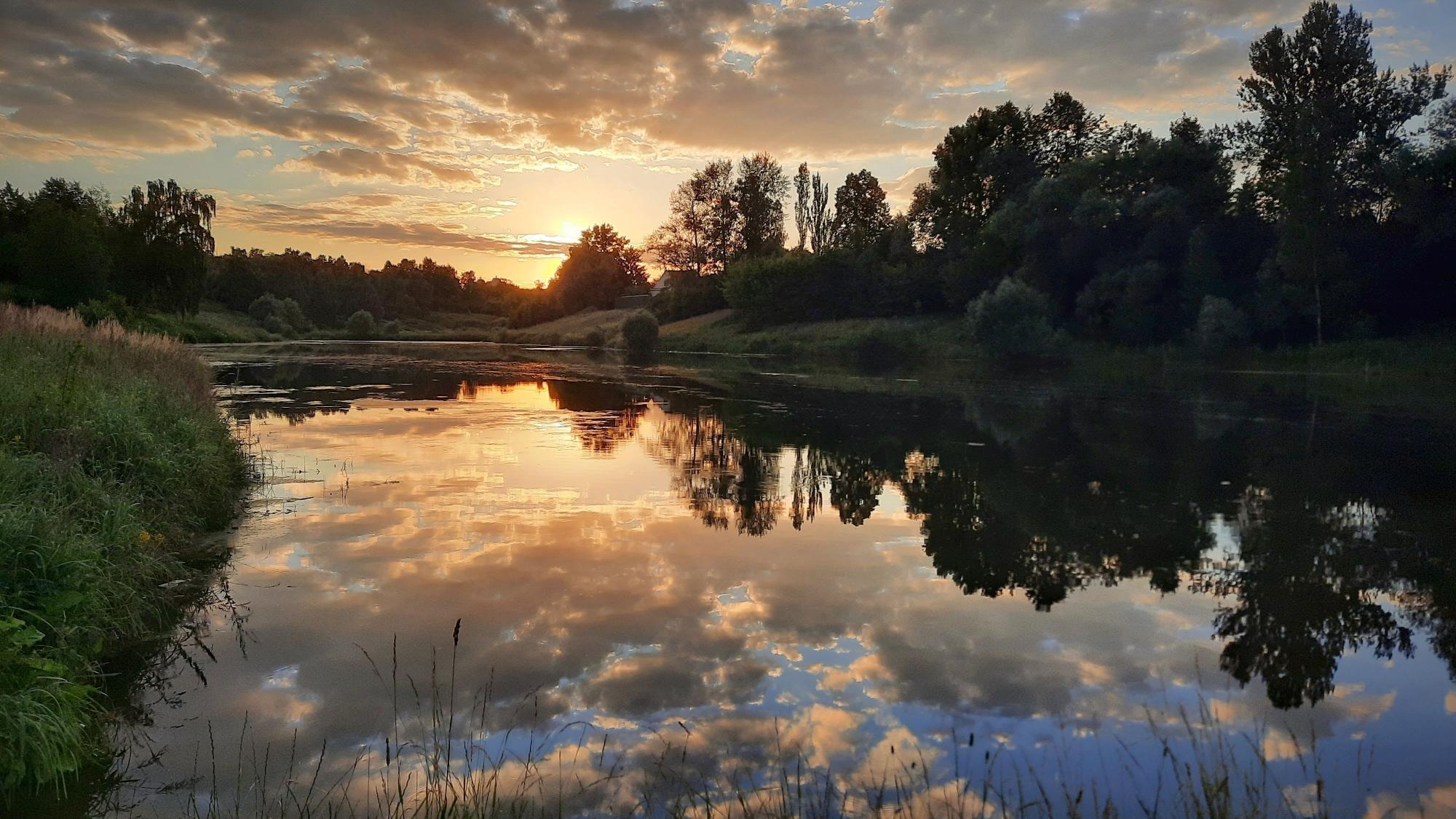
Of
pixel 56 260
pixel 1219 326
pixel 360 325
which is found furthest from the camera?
pixel 360 325

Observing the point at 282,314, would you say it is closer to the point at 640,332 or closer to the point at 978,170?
the point at 640,332

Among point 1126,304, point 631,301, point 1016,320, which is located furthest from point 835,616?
point 631,301

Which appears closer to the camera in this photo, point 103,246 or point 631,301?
point 103,246

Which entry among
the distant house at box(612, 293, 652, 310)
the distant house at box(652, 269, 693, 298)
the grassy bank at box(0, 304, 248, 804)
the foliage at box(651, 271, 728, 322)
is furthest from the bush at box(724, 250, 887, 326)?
the grassy bank at box(0, 304, 248, 804)

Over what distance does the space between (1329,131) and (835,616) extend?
39.3 metres

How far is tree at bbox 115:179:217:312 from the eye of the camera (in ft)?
151

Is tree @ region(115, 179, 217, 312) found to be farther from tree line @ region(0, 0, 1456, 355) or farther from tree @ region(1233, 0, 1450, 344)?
tree @ region(1233, 0, 1450, 344)

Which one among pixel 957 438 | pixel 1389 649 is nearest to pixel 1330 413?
pixel 957 438

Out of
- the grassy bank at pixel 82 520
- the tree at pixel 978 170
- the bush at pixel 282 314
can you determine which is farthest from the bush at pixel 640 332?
the grassy bank at pixel 82 520

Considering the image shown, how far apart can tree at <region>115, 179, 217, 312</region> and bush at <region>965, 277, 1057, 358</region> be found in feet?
143

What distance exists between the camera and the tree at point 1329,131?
35625 millimetres

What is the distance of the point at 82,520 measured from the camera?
667cm

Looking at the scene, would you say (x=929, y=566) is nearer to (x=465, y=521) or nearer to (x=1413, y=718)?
(x=1413, y=718)

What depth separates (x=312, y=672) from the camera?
5621 millimetres
